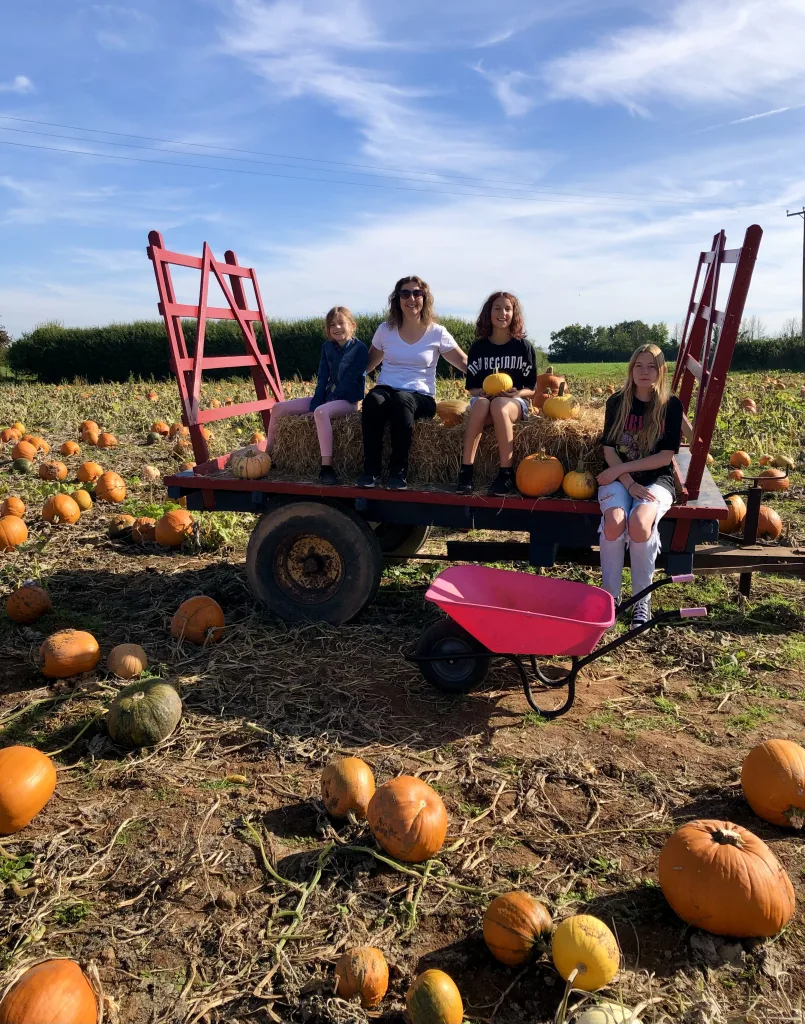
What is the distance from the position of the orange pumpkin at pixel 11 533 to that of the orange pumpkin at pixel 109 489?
1.36 metres

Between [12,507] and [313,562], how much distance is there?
152 inches

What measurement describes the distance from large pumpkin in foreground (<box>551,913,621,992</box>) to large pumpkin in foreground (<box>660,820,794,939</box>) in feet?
1.35

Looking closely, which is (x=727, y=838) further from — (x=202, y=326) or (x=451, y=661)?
(x=202, y=326)

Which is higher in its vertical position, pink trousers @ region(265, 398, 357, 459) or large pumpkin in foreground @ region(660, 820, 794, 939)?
pink trousers @ region(265, 398, 357, 459)

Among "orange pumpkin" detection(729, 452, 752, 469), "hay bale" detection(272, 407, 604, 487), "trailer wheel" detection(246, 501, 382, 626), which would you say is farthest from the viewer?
"orange pumpkin" detection(729, 452, 752, 469)

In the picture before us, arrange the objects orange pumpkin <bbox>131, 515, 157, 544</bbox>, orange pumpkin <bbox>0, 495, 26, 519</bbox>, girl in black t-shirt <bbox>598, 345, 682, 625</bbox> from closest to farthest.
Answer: girl in black t-shirt <bbox>598, 345, 682, 625</bbox>
orange pumpkin <bbox>131, 515, 157, 544</bbox>
orange pumpkin <bbox>0, 495, 26, 519</bbox>

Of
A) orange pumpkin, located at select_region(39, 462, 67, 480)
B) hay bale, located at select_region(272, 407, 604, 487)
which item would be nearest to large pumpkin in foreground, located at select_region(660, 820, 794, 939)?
hay bale, located at select_region(272, 407, 604, 487)

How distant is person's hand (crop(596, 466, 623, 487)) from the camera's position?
4305 mm

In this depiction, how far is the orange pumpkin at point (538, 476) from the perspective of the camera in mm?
4402

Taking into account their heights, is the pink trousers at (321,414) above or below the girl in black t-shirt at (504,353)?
below

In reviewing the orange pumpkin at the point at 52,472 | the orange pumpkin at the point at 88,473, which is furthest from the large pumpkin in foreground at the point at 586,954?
the orange pumpkin at the point at 52,472

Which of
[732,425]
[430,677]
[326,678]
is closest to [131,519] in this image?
[326,678]

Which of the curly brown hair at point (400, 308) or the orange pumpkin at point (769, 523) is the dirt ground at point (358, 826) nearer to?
the orange pumpkin at point (769, 523)

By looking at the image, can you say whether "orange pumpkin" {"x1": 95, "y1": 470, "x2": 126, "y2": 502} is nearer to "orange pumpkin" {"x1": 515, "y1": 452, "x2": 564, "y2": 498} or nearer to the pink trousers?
the pink trousers
